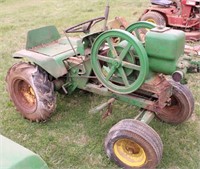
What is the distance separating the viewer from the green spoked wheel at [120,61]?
112 inches

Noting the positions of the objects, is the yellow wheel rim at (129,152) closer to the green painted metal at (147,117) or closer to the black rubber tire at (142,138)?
the black rubber tire at (142,138)

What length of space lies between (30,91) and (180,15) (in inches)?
173

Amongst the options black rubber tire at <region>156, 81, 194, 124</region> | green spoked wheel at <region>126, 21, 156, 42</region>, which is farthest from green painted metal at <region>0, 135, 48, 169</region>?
black rubber tire at <region>156, 81, 194, 124</region>

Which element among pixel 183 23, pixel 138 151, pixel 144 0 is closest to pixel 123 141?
pixel 138 151

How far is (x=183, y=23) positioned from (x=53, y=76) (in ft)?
14.0

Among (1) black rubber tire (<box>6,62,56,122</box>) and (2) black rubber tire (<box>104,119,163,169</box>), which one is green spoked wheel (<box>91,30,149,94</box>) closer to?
(2) black rubber tire (<box>104,119,163,169</box>)

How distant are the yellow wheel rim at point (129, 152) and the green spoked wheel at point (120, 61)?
0.52 m

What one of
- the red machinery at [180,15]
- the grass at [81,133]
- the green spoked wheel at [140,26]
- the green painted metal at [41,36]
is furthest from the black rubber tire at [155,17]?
the green spoked wheel at [140,26]

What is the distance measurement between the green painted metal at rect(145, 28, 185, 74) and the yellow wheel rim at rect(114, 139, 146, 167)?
0.80 m

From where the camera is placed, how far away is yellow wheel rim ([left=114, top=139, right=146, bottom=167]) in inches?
119

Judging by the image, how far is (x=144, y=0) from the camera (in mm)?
10984

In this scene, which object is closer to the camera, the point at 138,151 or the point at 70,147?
the point at 138,151

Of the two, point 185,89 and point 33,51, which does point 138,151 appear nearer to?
point 185,89

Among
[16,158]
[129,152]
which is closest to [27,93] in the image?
[129,152]
